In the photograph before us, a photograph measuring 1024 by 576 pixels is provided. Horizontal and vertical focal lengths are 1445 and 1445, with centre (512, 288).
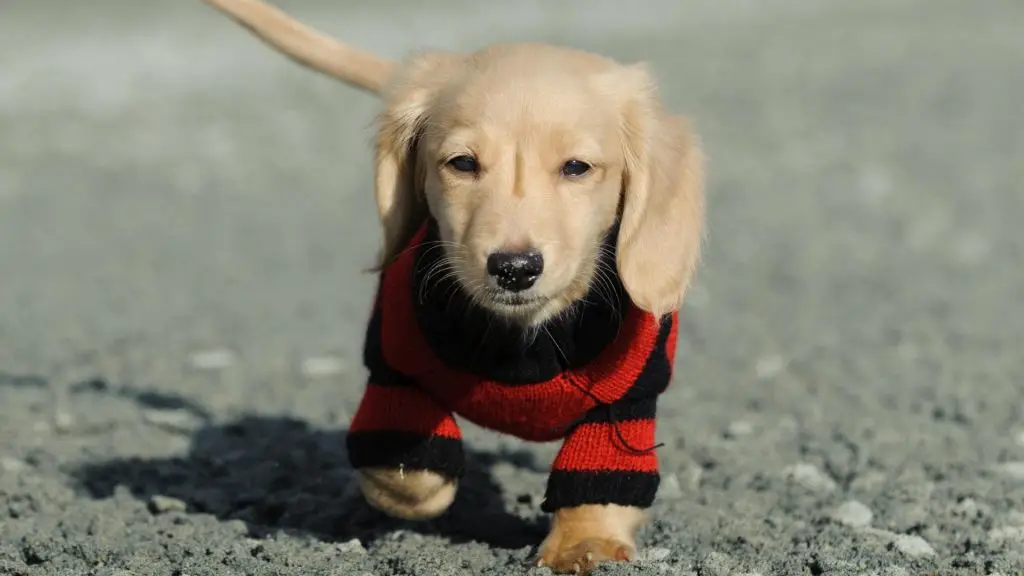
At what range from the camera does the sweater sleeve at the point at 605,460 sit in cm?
379

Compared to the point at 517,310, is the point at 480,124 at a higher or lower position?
higher

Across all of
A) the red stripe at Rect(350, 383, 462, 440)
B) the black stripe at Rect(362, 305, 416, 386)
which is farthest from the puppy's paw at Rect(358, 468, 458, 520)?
the black stripe at Rect(362, 305, 416, 386)

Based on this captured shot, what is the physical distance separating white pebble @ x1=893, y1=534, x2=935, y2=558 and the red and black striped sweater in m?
0.69

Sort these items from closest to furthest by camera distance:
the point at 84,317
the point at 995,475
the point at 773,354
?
the point at 995,475, the point at 773,354, the point at 84,317

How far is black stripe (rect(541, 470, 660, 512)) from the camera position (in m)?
3.79

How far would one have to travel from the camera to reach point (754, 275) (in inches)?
350

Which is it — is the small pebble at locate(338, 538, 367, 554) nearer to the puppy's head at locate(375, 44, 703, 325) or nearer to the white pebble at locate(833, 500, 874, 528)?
the puppy's head at locate(375, 44, 703, 325)

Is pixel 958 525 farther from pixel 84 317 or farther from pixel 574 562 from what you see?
pixel 84 317

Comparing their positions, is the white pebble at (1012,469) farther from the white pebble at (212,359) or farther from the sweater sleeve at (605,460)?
the white pebble at (212,359)

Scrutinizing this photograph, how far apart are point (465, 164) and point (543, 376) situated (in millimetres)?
582

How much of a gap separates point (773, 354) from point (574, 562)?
11.3 ft

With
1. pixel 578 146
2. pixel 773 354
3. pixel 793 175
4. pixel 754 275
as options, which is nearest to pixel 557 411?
pixel 578 146

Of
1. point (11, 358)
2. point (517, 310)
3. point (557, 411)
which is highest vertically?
point (517, 310)

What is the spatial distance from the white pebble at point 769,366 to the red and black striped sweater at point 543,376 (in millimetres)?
2633
